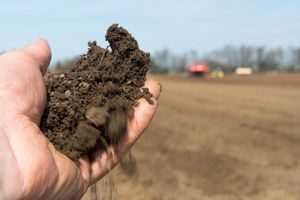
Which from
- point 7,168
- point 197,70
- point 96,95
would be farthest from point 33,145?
point 197,70

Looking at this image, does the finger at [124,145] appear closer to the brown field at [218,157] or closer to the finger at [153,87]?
the finger at [153,87]

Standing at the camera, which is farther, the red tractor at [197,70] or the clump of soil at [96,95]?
the red tractor at [197,70]

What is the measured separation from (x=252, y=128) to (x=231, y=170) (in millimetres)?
4350

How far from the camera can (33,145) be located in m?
2.23

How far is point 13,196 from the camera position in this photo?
2.13 meters

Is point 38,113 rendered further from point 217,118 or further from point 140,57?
point 217,118

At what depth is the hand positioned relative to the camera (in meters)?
2.16

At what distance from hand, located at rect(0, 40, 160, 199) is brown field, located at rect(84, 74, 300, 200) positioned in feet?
8.63

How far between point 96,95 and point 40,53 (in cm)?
34

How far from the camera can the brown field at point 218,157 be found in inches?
364

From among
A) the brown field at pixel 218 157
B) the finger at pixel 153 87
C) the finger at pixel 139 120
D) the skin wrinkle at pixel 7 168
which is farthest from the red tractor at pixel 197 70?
the skin wrinkle at pixel 7 168

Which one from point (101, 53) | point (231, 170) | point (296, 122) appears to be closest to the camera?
point (101, 53)

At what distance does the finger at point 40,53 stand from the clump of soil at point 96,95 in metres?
0.10

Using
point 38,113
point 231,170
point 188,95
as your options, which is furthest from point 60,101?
point 188,95
